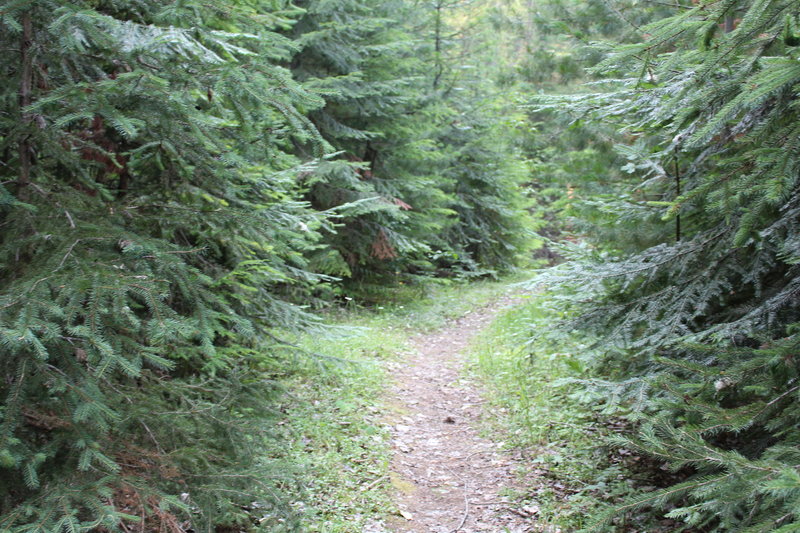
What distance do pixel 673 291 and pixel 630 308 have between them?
0.38 metres

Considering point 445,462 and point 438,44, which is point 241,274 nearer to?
point 445,462

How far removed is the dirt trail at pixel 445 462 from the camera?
15.0 ft

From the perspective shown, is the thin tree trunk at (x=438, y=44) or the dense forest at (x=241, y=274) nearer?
the dense forest at (x=241, y=274)

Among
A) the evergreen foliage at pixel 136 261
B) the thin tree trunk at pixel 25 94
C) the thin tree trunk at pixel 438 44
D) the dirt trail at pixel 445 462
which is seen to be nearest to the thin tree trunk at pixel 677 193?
the dirt trail at pixel 445 462

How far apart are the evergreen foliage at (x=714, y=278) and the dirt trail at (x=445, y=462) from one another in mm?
1523

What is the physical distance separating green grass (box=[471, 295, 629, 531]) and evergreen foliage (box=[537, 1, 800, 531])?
60cm

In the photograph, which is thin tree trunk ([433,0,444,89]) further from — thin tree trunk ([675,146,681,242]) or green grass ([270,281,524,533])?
thin tree trunk ([675,146,681,242])

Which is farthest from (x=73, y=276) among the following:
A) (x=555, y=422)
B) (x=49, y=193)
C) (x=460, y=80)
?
Answer: (x=460, y=80)

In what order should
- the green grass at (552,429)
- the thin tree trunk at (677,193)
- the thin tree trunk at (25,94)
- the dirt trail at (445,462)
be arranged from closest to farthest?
the thin tree trunk at (25,94)
the green grass at (552,429)
the dirt trail at (445,462)
the thin tree trunk at (677,193)

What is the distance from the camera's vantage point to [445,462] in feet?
18.6

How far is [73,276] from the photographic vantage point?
279cm

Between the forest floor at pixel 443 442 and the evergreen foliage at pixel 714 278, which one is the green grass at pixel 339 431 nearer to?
A: the forest floor at pixel 443 442

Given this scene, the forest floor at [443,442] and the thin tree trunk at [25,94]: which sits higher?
the thin tree trunk at [25,94]

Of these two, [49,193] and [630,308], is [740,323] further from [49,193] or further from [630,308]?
[49,193]
